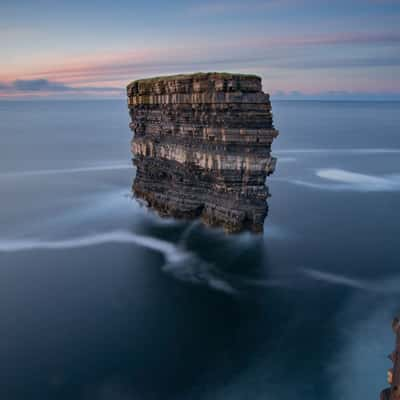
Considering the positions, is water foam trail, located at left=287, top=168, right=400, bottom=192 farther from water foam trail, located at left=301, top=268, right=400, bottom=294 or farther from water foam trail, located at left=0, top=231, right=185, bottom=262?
water foam trail, located at left=0, top=231, right=185, bottom=262

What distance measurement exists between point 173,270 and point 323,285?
27.6ft

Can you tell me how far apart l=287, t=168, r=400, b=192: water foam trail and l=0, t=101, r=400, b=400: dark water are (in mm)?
2816

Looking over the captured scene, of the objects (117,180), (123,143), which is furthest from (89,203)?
(123,143)

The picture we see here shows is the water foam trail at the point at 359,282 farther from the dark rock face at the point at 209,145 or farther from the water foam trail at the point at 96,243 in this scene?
the water foam trail at the point at 96,243

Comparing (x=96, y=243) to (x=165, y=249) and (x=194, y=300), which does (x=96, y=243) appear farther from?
(x=194, y=300)

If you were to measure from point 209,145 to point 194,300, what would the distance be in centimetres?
1048

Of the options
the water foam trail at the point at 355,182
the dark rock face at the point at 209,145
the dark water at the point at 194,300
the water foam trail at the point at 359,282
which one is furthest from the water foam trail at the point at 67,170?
the water foam trail at the point at 359,282

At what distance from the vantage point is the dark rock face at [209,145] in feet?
80.7

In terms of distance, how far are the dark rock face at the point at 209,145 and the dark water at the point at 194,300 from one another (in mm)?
1763

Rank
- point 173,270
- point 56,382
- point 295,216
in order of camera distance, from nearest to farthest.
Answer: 1. point 56,382
2. point 173,270
3. point 295,216

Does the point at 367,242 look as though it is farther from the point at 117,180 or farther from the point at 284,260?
the point at 117,180

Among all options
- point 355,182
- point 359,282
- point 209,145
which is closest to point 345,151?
point 355,182

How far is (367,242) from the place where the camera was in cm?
2728

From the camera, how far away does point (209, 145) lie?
26719 millimetres
